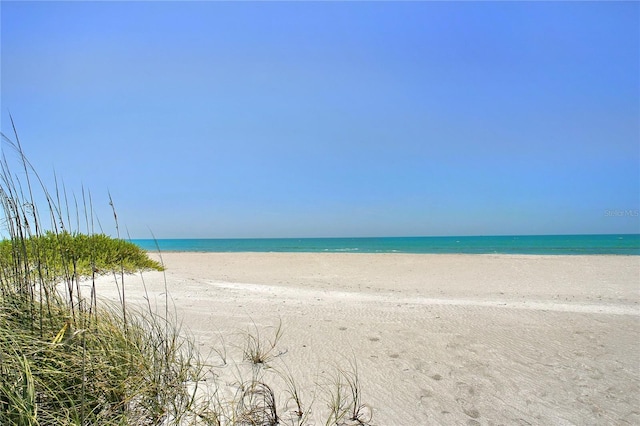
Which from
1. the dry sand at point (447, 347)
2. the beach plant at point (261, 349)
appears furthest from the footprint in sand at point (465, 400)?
the beach plant at point (261, 349)

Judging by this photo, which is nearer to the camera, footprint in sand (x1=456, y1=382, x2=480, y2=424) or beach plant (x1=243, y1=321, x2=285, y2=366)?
footprint in sand (x1=456, y1=382, x2=480, y2=424)

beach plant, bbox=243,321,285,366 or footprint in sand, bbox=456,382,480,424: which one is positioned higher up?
beach plant, bbox=243,321,285,366

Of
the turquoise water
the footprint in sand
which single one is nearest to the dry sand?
the footprint in sand

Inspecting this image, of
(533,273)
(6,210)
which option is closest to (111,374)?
(6,210)

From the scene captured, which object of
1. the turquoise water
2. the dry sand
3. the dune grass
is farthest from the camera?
the turquoise water

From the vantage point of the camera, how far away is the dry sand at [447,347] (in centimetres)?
355

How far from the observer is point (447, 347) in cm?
505

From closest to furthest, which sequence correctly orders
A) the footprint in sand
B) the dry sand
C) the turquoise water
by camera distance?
1. the footprint in sand
2. the dry sand
3. the turquoise water

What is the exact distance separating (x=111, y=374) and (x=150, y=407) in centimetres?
37

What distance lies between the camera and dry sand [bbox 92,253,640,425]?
11.6 ft

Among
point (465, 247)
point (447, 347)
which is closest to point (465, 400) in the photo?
point (447, 347)

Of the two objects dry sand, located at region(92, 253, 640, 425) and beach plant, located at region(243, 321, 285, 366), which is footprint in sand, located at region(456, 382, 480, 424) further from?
beach plant, located at region(243, 321, 285, 366)

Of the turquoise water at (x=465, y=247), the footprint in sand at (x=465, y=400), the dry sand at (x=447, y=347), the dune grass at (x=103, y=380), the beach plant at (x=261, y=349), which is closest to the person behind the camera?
the dune grass at (x=103, y=380)

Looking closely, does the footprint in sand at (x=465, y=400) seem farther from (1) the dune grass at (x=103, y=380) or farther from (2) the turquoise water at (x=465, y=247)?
(2) the turquoise water at (x=465, y=247)
